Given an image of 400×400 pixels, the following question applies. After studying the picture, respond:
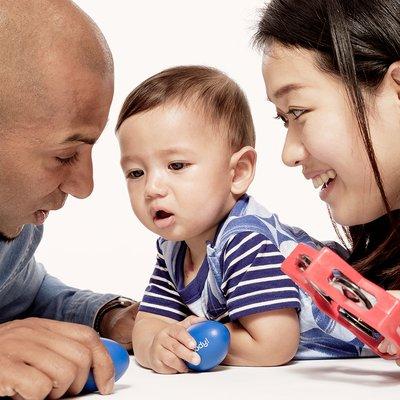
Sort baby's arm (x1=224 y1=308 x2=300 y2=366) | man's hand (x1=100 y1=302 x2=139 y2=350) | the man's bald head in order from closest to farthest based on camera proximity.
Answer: the man's bald head, baby's arm (x1=224 y1=308 x2=300 y2=366), man's hand (x1=100 y1=302 x2=139 y2=350)

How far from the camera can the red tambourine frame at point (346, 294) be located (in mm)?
1315

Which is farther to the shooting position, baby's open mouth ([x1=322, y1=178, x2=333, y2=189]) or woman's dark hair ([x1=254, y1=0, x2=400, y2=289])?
baby's open mouth ([x1=322, y1=178, x2=333, y2=189])

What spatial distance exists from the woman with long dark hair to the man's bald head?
1.16 ft

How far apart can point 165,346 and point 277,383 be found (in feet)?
0.81

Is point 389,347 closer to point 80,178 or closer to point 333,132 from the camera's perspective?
point 333,132

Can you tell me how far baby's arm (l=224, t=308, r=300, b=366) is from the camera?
1.59 m

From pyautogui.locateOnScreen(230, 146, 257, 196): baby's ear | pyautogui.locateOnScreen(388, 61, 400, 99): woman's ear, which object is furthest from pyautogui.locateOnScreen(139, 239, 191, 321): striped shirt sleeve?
pyautogui.locateOnScreen(388, 61, 400, 99): woman's ear

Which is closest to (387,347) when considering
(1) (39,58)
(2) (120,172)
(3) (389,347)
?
(3) (389,347)

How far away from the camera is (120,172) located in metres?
2.78

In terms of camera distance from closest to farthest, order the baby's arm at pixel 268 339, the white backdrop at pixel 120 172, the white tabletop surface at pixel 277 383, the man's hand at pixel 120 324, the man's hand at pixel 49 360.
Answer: the man's hand at pixel 49 360
the white tabletop surface at pixel 277 383
the baby's arm at pixel 268 339
the man's hand at pixel 120 324
the white backdrop at pixel 120 172

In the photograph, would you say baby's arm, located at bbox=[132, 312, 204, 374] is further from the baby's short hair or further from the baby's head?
the baby's short hair

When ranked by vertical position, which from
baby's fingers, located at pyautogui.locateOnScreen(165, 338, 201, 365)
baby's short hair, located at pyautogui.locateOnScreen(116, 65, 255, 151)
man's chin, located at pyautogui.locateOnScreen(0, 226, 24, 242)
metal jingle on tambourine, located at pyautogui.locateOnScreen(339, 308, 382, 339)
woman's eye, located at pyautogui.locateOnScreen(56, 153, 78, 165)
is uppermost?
baby's short hair, located at pyautogui.locateOnScreen(116, 65, 255, 151)

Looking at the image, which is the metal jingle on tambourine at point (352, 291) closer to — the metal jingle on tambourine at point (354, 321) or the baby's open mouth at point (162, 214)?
the metal jingle on tambourine at point (354, 321)

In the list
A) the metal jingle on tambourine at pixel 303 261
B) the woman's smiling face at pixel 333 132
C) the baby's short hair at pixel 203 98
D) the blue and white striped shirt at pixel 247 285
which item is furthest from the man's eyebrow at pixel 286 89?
the metal jingle on tambourine at pixel 303 261
